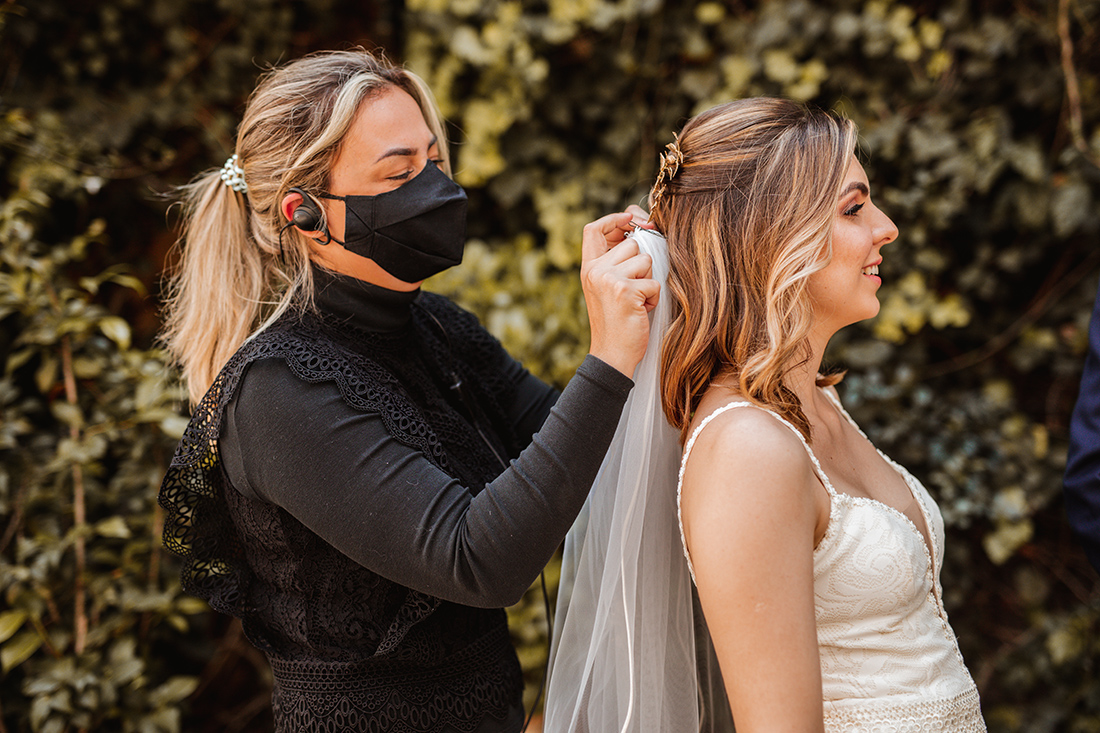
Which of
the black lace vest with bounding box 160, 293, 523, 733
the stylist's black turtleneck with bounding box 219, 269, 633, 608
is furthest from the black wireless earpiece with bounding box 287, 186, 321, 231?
the stylist's black turtleneck with bounding box 219, 269, 633, 608

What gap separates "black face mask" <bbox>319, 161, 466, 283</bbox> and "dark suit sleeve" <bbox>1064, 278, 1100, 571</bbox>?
1.21 meters

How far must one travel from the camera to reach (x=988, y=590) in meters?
2.71

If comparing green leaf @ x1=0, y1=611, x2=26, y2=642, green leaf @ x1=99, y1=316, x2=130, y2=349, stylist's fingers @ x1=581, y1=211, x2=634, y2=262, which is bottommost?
green leaf @ x1=0, y1=611, x2=26, y2=642

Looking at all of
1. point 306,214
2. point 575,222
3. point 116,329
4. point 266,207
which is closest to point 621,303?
point 306,214

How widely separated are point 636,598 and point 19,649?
1.65 meters

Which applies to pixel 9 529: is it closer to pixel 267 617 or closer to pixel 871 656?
pixel 267 617

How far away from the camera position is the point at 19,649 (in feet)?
6.37

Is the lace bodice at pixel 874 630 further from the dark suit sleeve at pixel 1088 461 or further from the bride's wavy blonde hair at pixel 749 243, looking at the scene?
the dark suit sleeve at pixel 1088 461

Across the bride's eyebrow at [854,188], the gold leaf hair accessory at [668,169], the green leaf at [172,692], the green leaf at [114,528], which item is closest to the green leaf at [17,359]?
the green leaf at [114,528]

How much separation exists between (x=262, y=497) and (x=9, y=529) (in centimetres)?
126

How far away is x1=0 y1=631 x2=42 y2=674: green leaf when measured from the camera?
6.28 ft

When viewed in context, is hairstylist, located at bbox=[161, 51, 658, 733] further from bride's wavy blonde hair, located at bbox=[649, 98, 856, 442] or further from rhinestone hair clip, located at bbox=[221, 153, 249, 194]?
bride's wavy blonde hair, located at bbox=[649, 98, 856, 442]

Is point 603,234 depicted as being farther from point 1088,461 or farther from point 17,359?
point 17,359

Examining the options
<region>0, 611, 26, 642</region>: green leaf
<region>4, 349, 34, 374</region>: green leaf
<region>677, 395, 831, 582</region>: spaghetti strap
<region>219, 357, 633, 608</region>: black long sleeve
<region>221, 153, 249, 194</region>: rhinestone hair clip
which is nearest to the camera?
<region>219, 357, 633, 608</region>: black long sleeve
